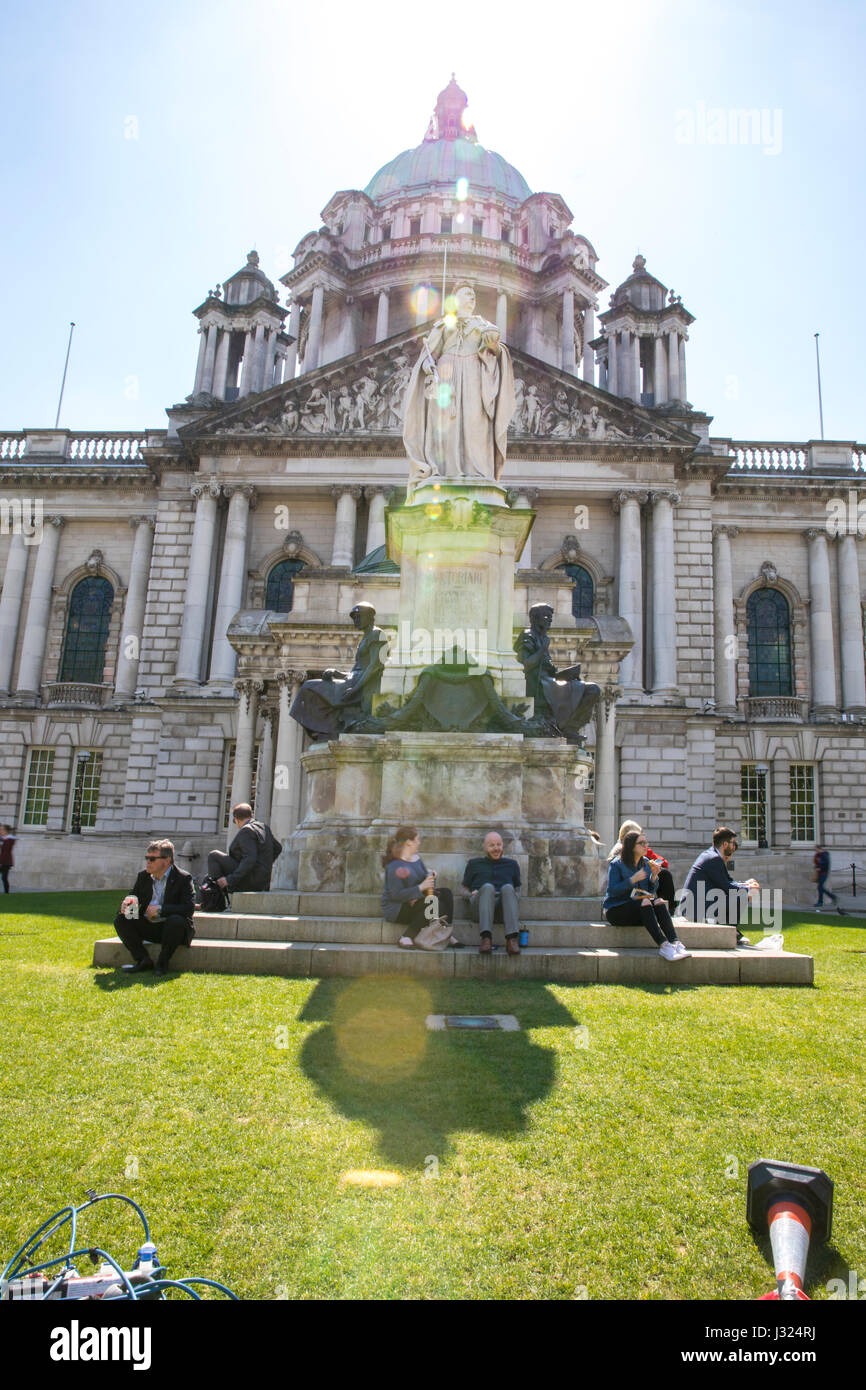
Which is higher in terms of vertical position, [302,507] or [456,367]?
[302,507]

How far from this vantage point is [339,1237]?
3.32m

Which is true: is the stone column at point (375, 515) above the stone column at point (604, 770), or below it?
above

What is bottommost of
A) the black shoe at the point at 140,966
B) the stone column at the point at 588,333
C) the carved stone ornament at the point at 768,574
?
the black shoe at the point at 140,966

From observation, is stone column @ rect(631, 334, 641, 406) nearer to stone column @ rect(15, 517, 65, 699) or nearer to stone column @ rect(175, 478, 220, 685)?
stone column @ rect(175, 478, 220, 685)

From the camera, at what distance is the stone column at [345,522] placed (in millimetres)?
38219

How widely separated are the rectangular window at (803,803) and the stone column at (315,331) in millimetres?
36627

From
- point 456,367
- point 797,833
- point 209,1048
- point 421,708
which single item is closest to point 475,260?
point 797,833

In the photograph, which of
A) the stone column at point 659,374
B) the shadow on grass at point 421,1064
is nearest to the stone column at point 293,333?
the stone column at point 659,374

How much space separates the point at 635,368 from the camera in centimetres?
4450

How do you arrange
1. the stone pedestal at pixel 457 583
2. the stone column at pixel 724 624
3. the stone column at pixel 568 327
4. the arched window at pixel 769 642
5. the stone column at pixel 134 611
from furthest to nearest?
the stone column at pixel 568 327
the stone column at pixel 134 611
the arched window at pixel 769 642
the stone column at pixel 724 624
the stone pedestal at pixel 457 583

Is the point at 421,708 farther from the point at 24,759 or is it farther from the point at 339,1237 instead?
the point at 24,759

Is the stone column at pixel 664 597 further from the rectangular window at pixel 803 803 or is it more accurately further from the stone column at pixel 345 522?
the stone column at pixel 345 522

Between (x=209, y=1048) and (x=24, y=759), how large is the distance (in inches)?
1584
